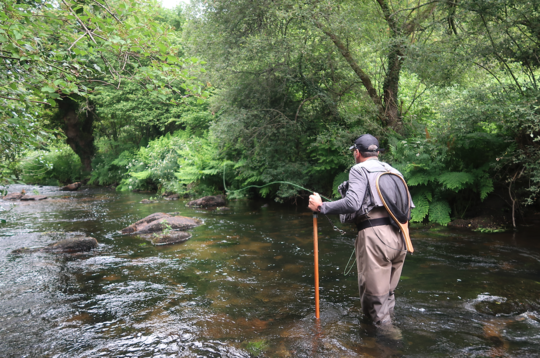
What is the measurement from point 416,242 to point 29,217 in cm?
1173

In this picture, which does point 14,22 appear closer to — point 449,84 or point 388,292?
point 388,292

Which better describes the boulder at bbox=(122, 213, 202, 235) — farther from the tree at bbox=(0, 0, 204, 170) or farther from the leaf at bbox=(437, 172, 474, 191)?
the leaf at bbox=(437, 172, 474, 191)

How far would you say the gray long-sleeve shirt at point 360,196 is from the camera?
12.3ft

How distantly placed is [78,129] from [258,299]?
25719 millimetres

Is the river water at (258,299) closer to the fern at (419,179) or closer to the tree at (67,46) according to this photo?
the fern at (419,179)

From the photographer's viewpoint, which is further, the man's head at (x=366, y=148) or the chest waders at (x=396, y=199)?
the man's head at (x=366, y=148)

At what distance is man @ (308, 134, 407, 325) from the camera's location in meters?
A: 3.80

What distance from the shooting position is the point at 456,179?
27.4 ft

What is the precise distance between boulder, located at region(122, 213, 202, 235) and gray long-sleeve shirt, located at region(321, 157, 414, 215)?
6.28 meters

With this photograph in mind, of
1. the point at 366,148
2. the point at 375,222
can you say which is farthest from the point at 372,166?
the point at 375,222

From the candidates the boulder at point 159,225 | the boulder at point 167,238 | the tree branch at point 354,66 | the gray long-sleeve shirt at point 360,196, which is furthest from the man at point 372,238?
the tree branch at point 354,66

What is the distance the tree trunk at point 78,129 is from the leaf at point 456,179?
77.6 feet

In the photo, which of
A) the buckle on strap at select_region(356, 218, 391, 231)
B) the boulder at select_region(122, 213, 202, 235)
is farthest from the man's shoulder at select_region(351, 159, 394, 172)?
Result: the boulder at select_region(122, 213, 202, 235)

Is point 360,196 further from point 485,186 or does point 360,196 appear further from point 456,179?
point 485,186
